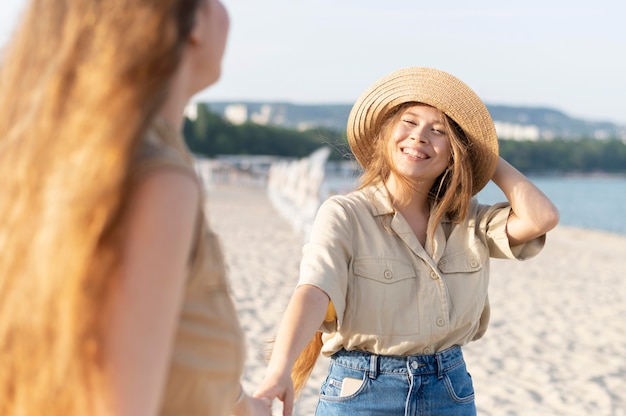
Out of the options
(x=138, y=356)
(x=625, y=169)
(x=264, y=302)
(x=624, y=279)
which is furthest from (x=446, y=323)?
(x=625, y=169)

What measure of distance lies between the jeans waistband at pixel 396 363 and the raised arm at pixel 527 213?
465mm

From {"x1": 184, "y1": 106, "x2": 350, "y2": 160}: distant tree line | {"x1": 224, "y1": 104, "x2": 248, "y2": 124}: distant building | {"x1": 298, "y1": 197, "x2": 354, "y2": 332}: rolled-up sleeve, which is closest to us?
{"x1": 298, "y1": 197, "x2": 354, "y2": 332}: rolled-up sleeve

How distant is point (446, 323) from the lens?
225cm

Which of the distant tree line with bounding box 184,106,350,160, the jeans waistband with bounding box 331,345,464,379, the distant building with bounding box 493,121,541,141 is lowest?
the distant tree line with bounding box 184,106,350,160

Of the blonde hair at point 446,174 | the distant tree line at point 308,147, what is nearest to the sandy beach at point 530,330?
the blonde hair at point 446,174

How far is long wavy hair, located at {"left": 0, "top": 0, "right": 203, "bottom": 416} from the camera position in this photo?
0.99 m

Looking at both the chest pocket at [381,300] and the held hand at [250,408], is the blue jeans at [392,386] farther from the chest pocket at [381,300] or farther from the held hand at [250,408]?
the held hand at [250,408]

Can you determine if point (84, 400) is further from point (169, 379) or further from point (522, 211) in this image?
point (522, 211)

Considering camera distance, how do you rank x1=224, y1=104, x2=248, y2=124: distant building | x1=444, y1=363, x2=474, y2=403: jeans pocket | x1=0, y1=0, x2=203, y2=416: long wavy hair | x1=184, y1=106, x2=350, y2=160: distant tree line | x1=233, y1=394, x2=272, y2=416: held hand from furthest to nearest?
x1=224, y1=104, x2=248, y2=124: distant building → x1=184, y1=106, x2=350, y2=160: distant tree line → x1=444, y1=363, x2=474, y2=403: jeans pocket → x1=233, y1=394, x2=272, y2=416: held hand → x1=0, y1=0, x2=203, y2=416: long wavy hair

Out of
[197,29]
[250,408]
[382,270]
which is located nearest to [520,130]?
[382,270]

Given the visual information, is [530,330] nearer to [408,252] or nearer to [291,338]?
[408,252]

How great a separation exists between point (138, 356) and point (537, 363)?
18.0ft

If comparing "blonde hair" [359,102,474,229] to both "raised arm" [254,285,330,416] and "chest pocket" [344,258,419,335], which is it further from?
"raised arm" [254,285,330,416]

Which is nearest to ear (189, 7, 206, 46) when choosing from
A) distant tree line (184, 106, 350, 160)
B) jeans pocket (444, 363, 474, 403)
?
jeans pocket (444, 363, 474, 403)
